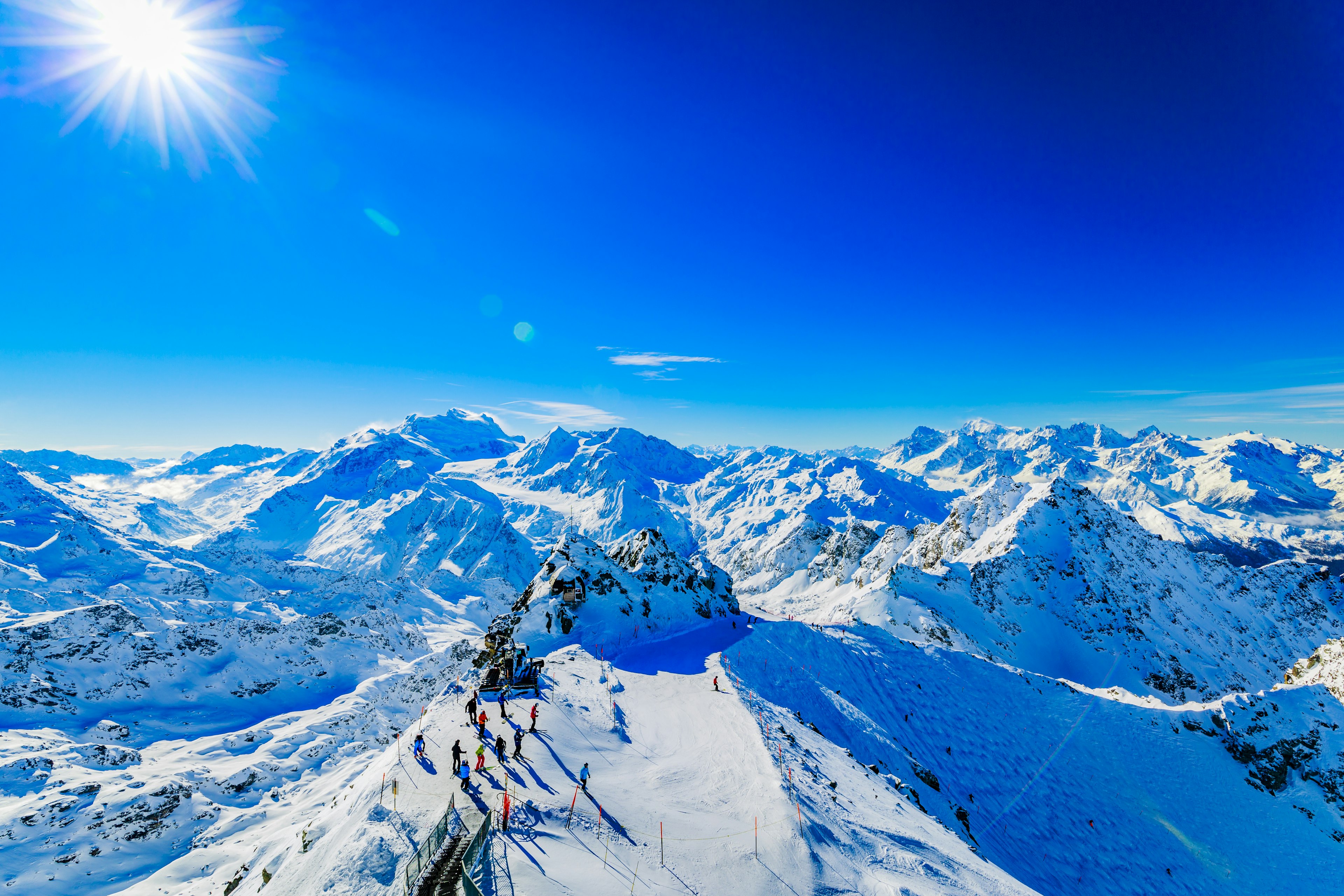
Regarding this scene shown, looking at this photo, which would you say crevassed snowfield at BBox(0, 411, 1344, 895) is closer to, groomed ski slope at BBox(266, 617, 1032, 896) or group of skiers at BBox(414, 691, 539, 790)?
groomed ski slope at BBox(266, 617, 1032, 896)

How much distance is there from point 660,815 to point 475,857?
7.73 m

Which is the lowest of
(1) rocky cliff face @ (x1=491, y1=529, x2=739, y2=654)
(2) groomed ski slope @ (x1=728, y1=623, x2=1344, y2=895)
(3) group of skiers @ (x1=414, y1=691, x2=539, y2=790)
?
(2) groomed ski slope @ (x1=728, y1=623, x2=1344, y2=895)

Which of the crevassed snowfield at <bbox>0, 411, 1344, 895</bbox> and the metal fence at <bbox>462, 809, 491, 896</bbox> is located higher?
the metal fence at <bbox>462, 809, 491, 896</bbox>

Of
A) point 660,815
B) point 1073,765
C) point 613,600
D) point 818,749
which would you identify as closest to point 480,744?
point 660,815

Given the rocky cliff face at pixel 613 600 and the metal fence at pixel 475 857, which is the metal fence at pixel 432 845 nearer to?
the metal fence at pixel 475 857

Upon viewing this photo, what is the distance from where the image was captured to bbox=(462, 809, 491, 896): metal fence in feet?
43.9

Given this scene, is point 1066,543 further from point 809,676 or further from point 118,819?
point 118,819

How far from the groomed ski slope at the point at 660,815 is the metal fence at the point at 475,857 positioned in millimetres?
Result: 437

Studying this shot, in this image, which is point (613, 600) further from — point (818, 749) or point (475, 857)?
point (475, 857)

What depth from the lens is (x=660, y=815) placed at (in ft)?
65.9

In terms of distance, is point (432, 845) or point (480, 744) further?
point (480, 744)

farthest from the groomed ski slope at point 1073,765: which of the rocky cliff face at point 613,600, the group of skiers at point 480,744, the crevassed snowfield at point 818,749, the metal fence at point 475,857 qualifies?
the metal fence at point 475,857

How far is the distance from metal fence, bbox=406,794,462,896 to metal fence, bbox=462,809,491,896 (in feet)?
3.14

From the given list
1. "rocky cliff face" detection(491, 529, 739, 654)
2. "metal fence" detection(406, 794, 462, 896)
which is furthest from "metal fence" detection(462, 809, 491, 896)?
"rocky cliff face" detection(491, 529, 739, 654)
